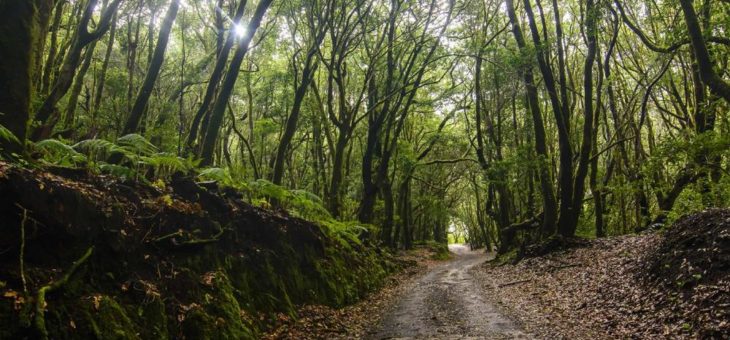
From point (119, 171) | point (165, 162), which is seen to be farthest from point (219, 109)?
point (119, 171)

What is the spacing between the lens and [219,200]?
8562 millimetres

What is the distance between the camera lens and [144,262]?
5953 millimetres

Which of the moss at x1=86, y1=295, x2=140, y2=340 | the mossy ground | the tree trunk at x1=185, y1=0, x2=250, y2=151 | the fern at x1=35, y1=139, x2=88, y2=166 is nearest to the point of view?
the mossy ground

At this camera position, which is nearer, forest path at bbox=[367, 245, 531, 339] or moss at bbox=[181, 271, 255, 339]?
moss at bbox=[181, 271, 255, 339]

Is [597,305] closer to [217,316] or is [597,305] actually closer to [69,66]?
[217,316]

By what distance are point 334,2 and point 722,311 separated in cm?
1486

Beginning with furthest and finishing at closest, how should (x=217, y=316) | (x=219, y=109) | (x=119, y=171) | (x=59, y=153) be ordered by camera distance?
(x=219, y=109), (x=119, y=171), (x=59, y=153), (x=217, y=316)

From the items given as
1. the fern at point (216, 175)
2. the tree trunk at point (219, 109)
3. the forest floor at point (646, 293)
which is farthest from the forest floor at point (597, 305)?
the tree trunk at point (219, 109)

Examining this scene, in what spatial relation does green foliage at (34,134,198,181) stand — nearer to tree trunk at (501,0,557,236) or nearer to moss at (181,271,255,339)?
moss at (181,271,255,339)

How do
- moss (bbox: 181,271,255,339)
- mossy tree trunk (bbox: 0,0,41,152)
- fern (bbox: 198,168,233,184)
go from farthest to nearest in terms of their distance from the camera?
fern (bbox: 198,168,233,184)
moss (bbox: 181,271,255,339)
mossy tree trunk (bbox: 0,0,41,152)

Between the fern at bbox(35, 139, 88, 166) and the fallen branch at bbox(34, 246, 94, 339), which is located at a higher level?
the fern at bbox(35, 139, 88, 166)

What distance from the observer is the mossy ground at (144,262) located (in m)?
4.45

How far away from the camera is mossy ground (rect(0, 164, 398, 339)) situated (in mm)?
4449

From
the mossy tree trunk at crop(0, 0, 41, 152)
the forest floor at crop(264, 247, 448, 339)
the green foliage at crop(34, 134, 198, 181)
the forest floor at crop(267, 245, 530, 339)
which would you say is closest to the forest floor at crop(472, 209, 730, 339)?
the forest floor at crop(267, 245, 530, 339)
